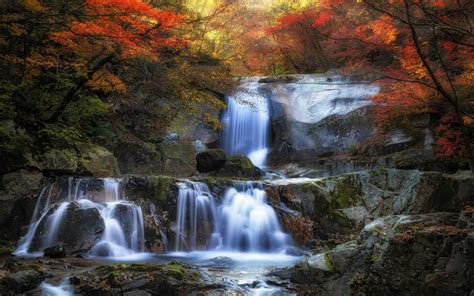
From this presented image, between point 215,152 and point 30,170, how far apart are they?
6385 millimetres

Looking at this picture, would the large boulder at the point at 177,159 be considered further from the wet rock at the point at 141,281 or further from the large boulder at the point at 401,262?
the large boulder at the point at 401,262

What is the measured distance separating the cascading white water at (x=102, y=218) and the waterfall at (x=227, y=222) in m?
1.23

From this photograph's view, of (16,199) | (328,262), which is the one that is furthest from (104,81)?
(328,262)

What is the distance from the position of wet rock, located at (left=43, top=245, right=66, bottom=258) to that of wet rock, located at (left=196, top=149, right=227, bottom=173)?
22.2 ft

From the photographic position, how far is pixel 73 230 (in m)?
8.64

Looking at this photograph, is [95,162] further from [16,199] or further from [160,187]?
[16,199]

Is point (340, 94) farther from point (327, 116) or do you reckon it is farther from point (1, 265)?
point (1, 265)

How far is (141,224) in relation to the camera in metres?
9.62

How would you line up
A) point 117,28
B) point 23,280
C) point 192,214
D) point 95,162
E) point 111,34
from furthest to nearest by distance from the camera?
point 95,162 → point 192,214 → point 117,28 → point 111,34 → point 23,280

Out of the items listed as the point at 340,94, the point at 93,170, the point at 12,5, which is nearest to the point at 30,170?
→ the point at 93,170

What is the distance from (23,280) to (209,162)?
8716 millimetres

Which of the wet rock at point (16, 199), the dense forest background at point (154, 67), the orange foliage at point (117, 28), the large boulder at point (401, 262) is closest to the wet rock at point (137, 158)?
the dense forest background at point (154, 67)

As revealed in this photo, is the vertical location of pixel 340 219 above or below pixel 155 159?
below

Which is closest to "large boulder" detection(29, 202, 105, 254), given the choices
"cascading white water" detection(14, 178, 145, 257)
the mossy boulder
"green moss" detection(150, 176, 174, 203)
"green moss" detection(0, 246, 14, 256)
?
"cascading white water" detection(14, 178, 145, 257)
